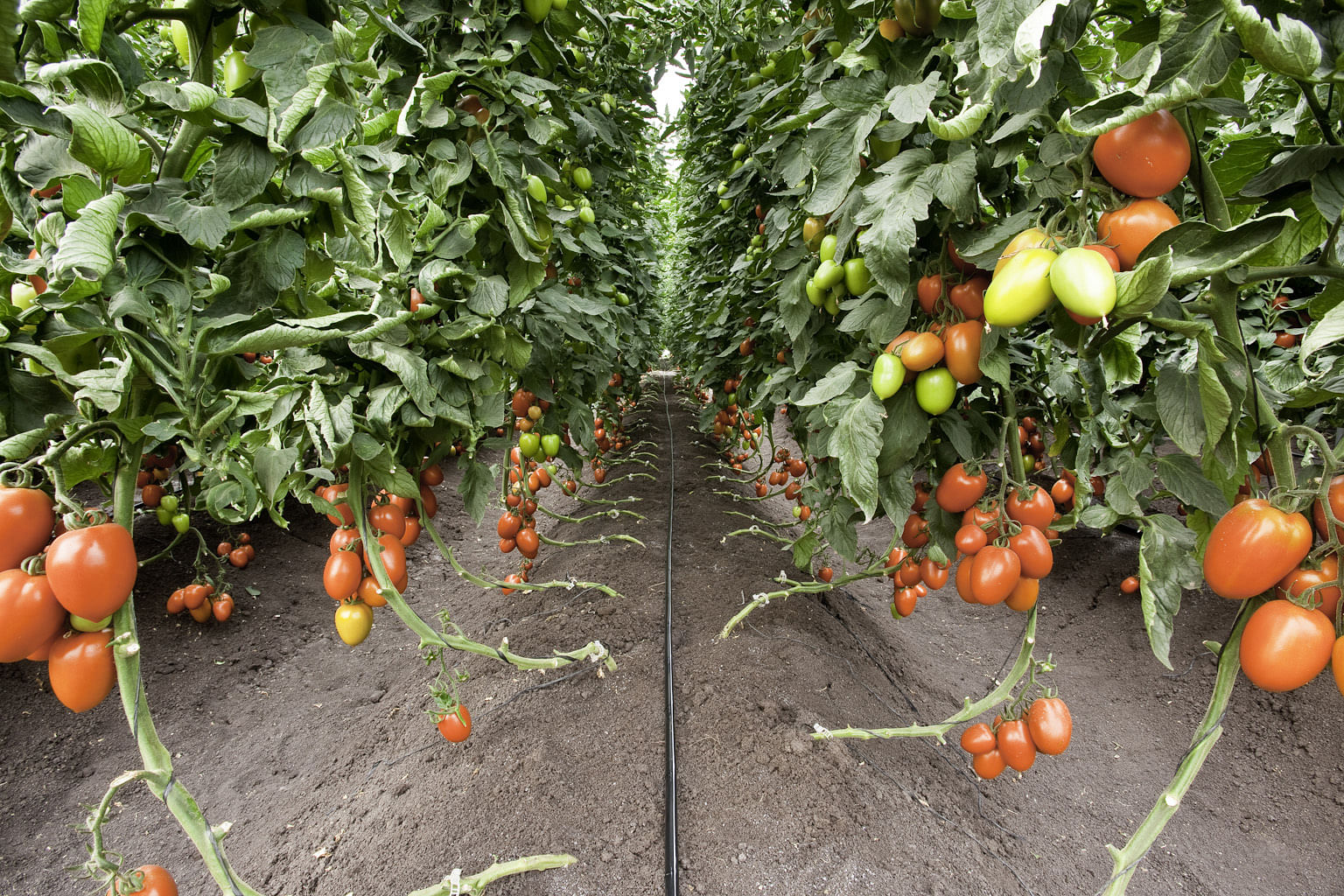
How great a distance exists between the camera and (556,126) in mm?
1595

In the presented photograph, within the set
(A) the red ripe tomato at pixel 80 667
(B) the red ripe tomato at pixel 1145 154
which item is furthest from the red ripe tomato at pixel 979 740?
(A) the red ripe tomato at pixel 80 667

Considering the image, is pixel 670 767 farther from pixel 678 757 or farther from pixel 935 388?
pixel 935 388

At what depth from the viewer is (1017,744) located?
1448 mm

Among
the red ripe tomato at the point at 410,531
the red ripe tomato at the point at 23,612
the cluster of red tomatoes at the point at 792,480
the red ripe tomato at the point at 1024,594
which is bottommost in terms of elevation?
the cluster of red tomatoes at the point at 792,480

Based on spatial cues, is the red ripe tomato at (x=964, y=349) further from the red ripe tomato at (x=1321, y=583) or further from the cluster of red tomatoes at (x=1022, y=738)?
the cluster of red tomatoes at (x=1022, y=738)

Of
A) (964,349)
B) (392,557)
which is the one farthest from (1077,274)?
(392,557)

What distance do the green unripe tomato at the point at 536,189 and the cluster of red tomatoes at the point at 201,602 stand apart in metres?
2.61

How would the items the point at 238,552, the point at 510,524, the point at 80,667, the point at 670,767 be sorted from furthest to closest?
the point at 238,552 < the point at 510,524 < the point at 670,767 < the point at 80,667

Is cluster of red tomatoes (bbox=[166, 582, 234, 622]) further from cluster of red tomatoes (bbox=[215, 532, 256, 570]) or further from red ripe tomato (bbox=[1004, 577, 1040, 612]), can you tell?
red ripe tomato (bbox=[1004, 577, 1040, 612])

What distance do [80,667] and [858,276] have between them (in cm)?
154

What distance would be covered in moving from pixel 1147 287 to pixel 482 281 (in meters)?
1.30

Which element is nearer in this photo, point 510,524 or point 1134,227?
point 1134,227

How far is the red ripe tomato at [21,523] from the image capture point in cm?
69

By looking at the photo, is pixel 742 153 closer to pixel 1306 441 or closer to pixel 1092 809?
pixel 1306 441
